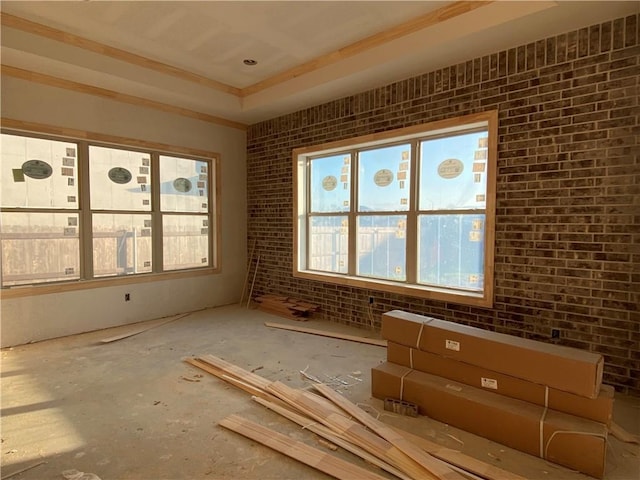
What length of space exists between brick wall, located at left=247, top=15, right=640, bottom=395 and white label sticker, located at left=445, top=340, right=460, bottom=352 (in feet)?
4.28

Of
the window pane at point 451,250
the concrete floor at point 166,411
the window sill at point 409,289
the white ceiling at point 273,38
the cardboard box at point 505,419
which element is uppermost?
the white ceiling at point 273,38

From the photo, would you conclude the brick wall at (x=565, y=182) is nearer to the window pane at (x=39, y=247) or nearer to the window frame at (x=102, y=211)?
the window frame at (x=102, y=211)

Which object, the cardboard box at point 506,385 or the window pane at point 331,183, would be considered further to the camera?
the window pane at point 331,183

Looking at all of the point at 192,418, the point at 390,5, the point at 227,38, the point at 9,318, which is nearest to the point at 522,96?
the point at 390,5

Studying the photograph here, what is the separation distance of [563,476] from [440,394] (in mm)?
751

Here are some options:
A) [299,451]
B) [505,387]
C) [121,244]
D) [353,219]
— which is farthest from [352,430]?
[121,244]

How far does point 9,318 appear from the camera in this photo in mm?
3982

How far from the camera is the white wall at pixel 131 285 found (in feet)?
13.3

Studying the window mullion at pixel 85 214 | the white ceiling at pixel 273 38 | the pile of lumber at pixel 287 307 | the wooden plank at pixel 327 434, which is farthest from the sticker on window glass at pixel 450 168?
the window mullion at pixel 85 214

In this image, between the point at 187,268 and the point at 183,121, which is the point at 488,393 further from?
the point at 183,121

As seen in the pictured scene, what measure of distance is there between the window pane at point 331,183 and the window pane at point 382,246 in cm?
48

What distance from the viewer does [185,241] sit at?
5.60 meters

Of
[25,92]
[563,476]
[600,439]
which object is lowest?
[563,476]

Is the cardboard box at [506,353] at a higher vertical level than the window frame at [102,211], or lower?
lower
